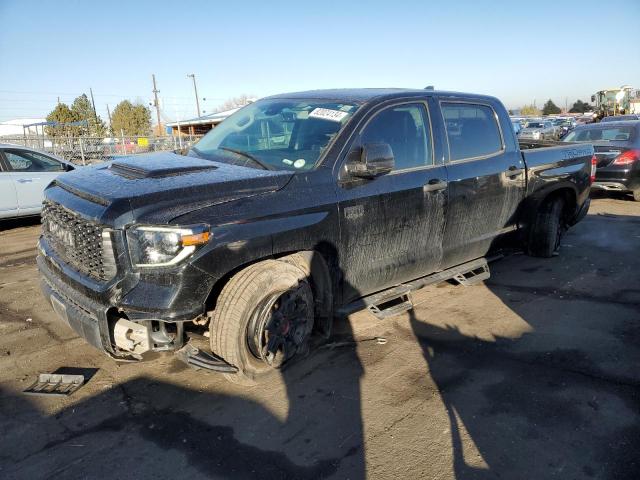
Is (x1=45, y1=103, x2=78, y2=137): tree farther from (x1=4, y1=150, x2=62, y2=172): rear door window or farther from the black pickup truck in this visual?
the black pickup truck

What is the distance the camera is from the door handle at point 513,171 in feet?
16.6

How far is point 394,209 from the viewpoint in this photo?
3.92 m

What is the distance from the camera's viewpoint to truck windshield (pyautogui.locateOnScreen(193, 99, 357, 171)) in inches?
146

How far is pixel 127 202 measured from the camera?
9.37ft

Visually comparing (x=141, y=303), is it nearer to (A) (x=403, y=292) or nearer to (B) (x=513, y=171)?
(A) (x=403, y=292)

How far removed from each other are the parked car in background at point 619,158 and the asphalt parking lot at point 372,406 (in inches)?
261

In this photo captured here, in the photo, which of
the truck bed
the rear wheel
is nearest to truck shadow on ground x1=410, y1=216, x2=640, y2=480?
the rear wheel

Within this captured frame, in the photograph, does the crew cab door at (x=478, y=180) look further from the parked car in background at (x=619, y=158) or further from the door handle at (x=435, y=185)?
the parked car in background at (x=619, y=158)

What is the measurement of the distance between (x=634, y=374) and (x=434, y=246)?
5.64ft

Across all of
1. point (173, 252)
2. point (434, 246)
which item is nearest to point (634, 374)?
point (434, 246)

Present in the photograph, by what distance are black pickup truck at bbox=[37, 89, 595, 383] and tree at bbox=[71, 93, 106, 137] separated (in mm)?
42669

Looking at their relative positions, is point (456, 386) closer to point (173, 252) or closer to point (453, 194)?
point (453, 194)

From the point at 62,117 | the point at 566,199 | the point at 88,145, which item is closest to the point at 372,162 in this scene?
the point at 566,199

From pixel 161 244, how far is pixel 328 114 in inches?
70.2
